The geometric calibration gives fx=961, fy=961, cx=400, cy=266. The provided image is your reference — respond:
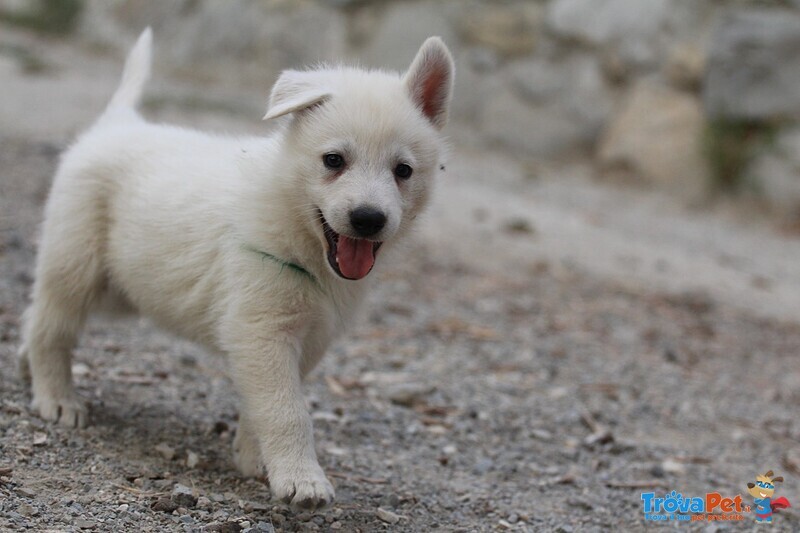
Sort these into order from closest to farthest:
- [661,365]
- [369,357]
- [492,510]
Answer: [492,510] < [369,357] < [661,365]

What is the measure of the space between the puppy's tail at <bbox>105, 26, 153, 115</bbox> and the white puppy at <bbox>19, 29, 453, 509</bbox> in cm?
36

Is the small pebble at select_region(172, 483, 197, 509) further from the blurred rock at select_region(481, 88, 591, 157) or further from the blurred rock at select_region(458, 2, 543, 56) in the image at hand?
the blurred rock at select_region(458, 2, 543, 56)

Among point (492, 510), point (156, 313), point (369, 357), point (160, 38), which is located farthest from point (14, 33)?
point (492, 510)

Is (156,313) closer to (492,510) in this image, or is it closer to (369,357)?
(492,510)

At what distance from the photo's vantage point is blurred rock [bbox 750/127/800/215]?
32.4 ft


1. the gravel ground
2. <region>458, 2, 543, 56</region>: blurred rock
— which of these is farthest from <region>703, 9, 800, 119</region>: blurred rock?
the gravel ground

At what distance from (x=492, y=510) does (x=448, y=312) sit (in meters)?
2.99

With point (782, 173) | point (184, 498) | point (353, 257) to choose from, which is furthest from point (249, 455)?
point (782, 173)

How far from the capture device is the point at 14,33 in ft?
44.2

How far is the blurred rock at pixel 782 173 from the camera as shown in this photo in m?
9.87

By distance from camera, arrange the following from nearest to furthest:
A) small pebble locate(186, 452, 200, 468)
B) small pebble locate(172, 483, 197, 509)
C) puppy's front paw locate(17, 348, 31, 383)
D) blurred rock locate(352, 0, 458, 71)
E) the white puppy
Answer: small pebble locate(172, 483, 197, 509)
the white puppy
small pebble locate(186, 452, 200, 468)
puppy's front paw locate(17, 348, 31, 383)
blurred rock locate(352, 0, 458, 71)

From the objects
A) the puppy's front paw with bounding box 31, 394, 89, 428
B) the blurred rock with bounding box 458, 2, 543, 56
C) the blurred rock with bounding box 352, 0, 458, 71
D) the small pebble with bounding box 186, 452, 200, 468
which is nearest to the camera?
the small pebble with bounding box 186, 452, 200, 468

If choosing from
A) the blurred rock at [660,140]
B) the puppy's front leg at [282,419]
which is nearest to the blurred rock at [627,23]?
the blurred rock at [660,140]

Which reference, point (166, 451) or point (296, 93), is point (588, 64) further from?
point (166, 451)
